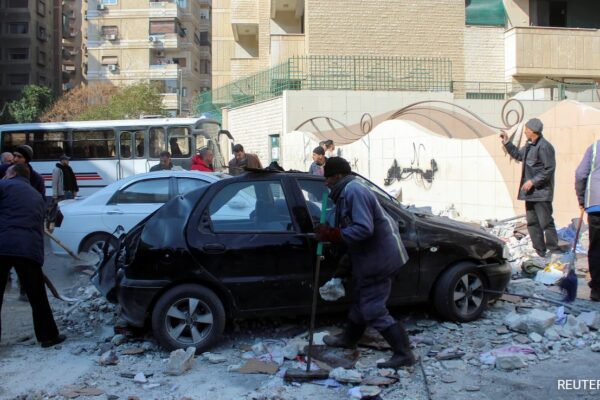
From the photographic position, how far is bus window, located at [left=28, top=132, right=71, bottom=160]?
17922mm

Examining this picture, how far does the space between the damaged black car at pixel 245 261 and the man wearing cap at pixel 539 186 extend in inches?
101

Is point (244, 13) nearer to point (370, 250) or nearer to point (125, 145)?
point (125, 145)

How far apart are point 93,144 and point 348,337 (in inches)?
591

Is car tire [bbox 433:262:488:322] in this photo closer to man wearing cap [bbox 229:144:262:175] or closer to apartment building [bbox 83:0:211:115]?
man wearing cap [bbox 229:144:262:175]

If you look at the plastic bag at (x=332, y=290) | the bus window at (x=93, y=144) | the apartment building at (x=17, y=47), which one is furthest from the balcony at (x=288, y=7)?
the apartment building at (x=17, y=47)

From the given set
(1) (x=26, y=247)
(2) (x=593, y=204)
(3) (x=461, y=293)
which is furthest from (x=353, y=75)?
(1) (x=26, y=247)

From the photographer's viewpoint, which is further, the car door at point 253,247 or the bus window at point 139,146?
the bus window at point 139,146

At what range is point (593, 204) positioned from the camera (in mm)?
5887

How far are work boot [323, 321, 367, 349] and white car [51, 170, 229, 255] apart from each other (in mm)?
4201

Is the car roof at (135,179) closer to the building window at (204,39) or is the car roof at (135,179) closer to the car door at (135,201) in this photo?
the car door at (135,201)

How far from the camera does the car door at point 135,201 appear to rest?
8500 mm

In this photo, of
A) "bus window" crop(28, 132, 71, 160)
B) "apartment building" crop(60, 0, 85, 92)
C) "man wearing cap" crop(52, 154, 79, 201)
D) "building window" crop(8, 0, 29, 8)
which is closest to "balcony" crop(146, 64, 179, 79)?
"building window" crop(8, 0, 29, 8)

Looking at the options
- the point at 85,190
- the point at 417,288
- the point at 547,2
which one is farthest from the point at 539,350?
the point at 547,2

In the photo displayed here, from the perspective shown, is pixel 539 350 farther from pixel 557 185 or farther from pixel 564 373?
pixel 557 185
